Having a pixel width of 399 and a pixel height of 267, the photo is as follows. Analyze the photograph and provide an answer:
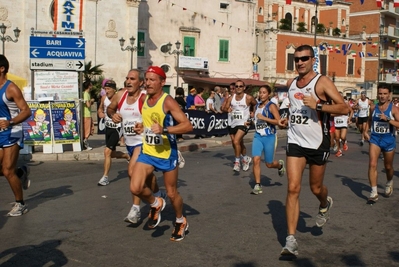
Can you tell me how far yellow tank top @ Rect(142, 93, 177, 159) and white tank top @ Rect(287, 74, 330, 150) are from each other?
1.34 m

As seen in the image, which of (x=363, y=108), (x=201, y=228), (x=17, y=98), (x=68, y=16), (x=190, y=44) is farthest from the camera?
(x=190, y=44)

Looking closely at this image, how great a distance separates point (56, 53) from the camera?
14.2 meters

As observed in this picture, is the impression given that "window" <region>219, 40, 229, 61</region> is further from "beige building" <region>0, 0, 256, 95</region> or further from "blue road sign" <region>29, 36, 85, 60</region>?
"blue road sign" <region>29, 36, 85, 60</region>

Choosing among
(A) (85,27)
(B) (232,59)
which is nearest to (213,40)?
(B) (232,59)

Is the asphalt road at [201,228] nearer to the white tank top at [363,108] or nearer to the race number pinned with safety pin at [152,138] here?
the race number pinned with safety pin at [152,138]

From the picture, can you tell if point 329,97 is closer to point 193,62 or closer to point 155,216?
point 155,216

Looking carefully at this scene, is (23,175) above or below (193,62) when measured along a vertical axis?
below

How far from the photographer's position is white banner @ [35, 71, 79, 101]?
1508 centimetres

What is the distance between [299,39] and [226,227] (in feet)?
152

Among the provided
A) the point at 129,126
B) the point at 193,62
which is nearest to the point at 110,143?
the point at 129,126

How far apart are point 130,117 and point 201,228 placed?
1.67 metres

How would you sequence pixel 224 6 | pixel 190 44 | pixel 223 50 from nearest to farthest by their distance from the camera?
pixel 190 44
pixel 224 6
pixel 223 50

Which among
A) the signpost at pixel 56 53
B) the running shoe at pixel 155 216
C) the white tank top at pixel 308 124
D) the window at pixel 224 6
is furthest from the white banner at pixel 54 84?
the window at pixel 224 6

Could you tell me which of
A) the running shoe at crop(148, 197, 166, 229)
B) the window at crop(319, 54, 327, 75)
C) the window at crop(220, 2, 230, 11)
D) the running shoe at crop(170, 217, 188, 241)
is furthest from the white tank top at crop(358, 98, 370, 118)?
the window at crop(319, 54, 327, 75)
